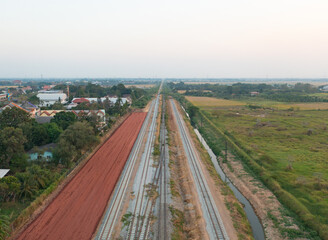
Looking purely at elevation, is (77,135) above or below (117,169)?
above

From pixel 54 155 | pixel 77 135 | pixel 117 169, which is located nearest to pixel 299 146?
pixel 117 169

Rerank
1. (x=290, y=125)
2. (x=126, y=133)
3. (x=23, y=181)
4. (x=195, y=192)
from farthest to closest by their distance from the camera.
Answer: (x=290, y=125)
(x=126, y=133)
(x=195, y=192)
(x=23, y=181)

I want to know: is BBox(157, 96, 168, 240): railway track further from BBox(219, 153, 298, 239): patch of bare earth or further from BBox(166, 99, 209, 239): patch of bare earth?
BBox(219, 153, 298, 239): patch of bare earth

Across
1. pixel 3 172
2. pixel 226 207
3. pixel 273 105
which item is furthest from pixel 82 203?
pixel 273 105

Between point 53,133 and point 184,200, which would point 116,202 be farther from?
point 53,133

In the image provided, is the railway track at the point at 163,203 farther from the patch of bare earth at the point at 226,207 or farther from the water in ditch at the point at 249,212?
the water in ditch at the point at 249,212

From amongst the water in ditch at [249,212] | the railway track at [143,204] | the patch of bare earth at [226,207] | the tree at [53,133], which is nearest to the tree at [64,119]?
the tree at [53,133]

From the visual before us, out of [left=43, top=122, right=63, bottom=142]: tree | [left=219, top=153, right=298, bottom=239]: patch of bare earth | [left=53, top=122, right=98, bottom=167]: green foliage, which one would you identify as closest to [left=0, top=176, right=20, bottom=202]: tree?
[left=53, top=122, right=98, bottom=167]: green foliage

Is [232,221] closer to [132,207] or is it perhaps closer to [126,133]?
[132,207]
